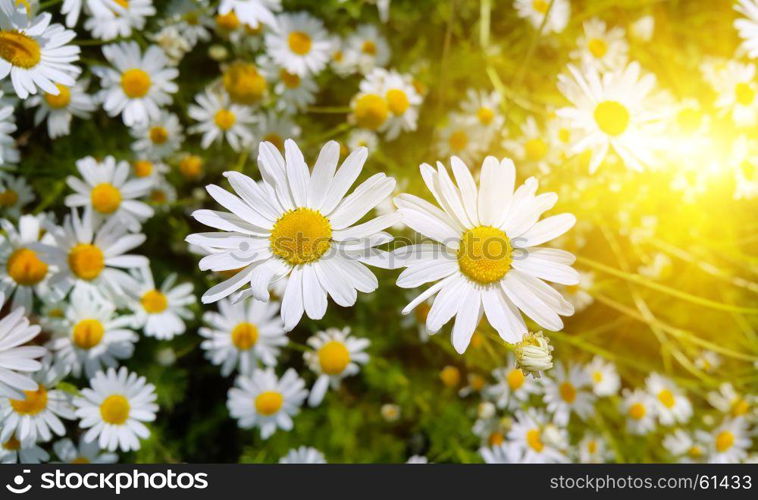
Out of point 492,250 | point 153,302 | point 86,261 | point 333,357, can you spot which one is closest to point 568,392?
point 333,357

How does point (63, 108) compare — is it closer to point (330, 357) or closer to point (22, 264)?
point (22, 264)

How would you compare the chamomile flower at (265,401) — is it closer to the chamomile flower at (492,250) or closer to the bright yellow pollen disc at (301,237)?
the bright yellow pollen disc at (301,237)

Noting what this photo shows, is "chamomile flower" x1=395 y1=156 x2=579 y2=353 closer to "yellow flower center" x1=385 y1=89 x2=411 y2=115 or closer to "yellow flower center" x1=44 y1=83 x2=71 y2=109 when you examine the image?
"yellow flower center" x1=385 y1=89 x2=411 y2=115

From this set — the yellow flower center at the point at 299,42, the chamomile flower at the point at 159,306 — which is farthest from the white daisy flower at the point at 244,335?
the yellow flower center at the point at 299,42

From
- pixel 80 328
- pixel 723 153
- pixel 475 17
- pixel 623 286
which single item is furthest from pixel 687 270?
pixel 80 328

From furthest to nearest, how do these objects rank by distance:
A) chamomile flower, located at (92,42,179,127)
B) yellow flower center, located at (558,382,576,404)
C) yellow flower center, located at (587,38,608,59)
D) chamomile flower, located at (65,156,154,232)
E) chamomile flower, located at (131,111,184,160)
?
yellow flower center, located at (587,38,608,59) < yellow flower center, located at (558,382,576,404) < chamomile flower, located at (131,111,184,160) < chamomile flower, located at (92,42,179,127) < chamomile flower, located at (65,156,154,232)

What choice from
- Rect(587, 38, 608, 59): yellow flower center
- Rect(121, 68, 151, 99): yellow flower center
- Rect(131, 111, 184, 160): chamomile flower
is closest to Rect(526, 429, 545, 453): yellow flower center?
Rect(587, 38, 608, 59): yellow flower center
